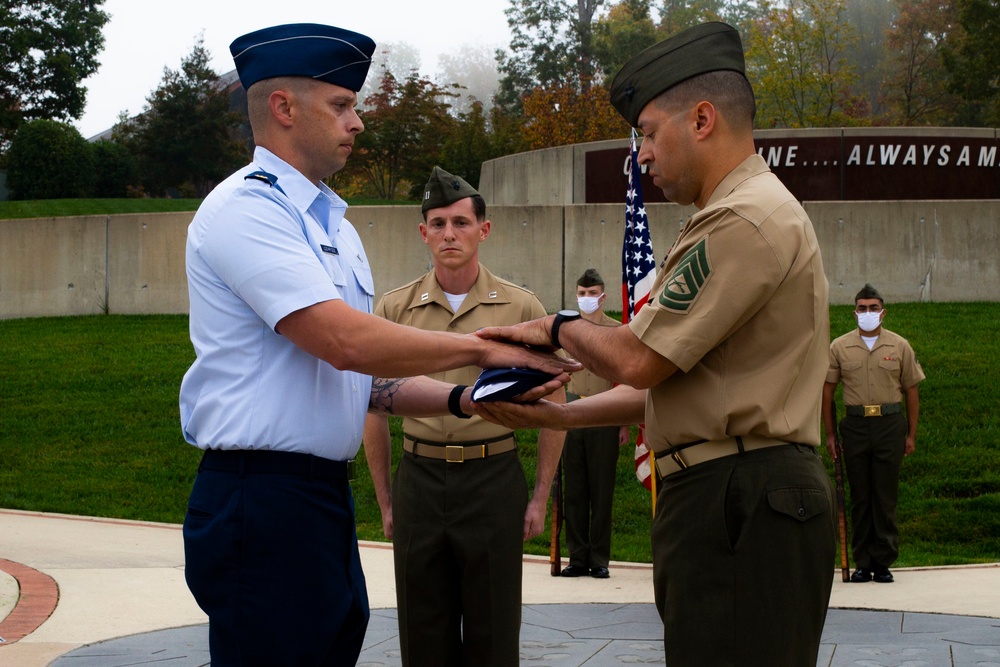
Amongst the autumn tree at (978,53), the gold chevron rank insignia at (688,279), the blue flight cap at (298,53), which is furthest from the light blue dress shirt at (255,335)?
the autumn tree at (978,53)

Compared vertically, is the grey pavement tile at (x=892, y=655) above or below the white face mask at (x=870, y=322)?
below

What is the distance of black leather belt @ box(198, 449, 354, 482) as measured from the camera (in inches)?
113

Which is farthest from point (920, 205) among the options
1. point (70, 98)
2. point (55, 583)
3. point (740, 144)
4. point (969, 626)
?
point (70, 98)

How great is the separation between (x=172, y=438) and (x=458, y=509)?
9.12 metres

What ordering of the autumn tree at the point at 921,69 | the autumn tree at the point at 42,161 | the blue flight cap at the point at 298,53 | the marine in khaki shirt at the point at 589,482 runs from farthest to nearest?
the autumn tree at the point at 921,69 < the autumn tree at the point at 42,161 < the marine in khaki shirt at the point at 589,482 < the blue flight cap at the point at 298,53

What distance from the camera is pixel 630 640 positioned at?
6.55 metres

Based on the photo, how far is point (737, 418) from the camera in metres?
3.02

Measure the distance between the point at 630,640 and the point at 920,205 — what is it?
1387 cm

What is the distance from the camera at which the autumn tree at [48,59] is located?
36.5m

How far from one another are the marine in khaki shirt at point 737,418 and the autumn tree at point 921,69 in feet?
133

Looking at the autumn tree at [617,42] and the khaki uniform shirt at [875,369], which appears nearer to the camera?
the khaki uniform shirt at [875,369]

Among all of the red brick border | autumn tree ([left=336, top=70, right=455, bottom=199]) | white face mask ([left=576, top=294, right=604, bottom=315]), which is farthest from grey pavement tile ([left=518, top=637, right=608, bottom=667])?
autumn tree ([left=336, top=70, right=455, bottom=199])

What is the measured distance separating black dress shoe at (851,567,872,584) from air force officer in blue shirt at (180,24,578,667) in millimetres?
6989

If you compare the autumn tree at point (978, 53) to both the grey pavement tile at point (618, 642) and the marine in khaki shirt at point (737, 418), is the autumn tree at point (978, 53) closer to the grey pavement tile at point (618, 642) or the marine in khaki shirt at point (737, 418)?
the grey pavement tile at point (618, 642)
